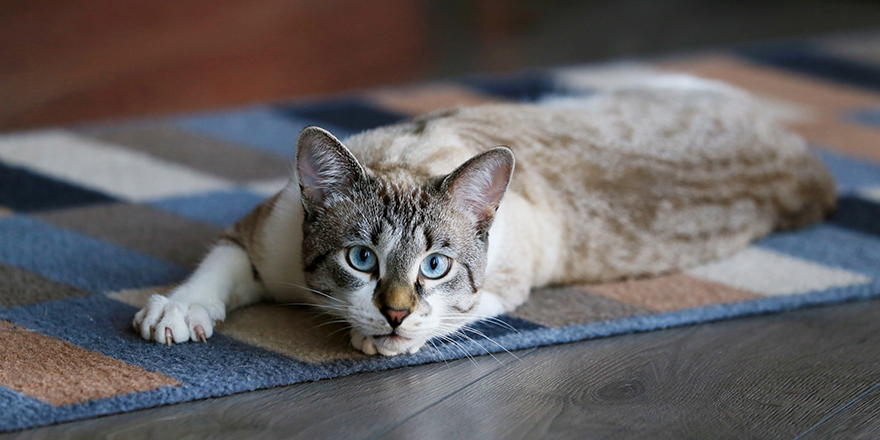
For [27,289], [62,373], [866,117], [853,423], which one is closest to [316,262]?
[62,373]

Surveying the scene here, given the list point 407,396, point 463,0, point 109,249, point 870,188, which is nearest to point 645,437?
point 407,396

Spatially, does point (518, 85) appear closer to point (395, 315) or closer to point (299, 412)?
point (395, 315)

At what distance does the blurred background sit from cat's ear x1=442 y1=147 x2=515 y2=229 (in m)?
2.45

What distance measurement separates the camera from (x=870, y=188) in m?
3.23

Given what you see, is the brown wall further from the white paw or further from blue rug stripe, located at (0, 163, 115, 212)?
the white paw

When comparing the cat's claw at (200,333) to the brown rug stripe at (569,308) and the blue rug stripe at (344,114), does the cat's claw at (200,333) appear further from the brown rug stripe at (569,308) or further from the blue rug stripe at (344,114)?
the blue rug stripe at (344,114)

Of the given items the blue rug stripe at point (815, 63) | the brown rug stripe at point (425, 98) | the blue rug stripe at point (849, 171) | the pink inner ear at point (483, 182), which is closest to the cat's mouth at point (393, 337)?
the pink inner ear at point (483, 182)

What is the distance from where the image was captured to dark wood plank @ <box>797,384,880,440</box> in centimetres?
171

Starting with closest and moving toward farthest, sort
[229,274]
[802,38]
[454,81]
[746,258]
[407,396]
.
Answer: [407,396] < [229,274] < [746,258] < [454,81] < [802,38]

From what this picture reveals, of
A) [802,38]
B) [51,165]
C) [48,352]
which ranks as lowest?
[48,352]

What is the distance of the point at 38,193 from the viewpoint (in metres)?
2.80

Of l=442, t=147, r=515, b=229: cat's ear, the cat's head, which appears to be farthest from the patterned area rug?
l=442, t=147, r=515, b=229: cat's ear

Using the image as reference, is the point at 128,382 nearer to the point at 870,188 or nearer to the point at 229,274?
the point at 229,274

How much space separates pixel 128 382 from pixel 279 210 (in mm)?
571
